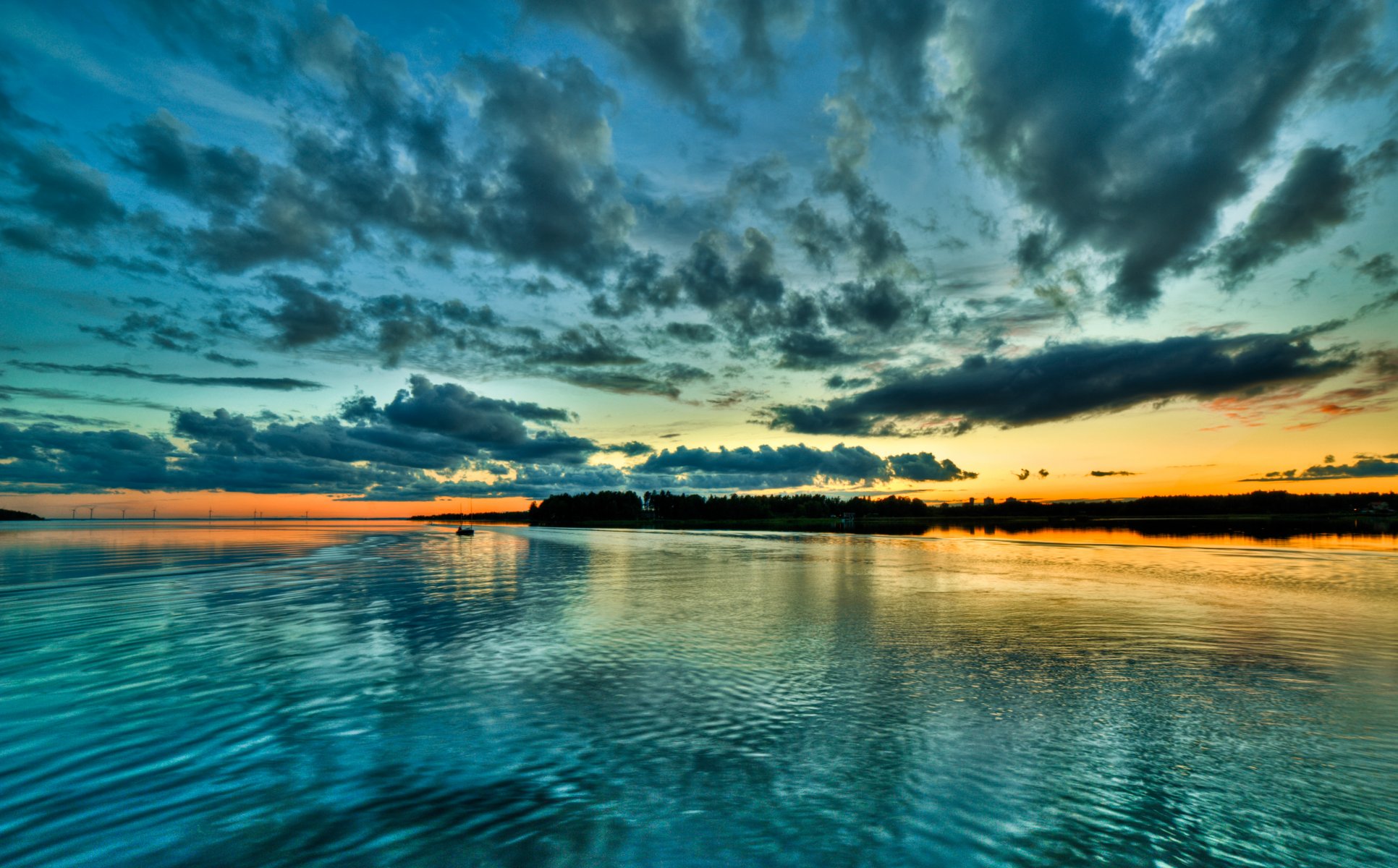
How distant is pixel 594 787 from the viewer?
9.95m

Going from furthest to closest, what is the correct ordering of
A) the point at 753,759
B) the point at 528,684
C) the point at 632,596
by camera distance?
the point at 632,596
the point at 528,684
the point at 753,759

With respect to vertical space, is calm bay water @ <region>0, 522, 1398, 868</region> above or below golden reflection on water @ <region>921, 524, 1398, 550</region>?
above

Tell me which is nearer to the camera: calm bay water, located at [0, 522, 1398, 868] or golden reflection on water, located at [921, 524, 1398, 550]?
calm bay water, located at [0, 522, 1398, 868]

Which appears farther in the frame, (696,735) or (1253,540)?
(1253,540)

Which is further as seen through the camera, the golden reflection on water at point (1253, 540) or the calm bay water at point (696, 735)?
the golden reflection on water at point (1253, 540)

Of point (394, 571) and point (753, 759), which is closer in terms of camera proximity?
point (753, 759)

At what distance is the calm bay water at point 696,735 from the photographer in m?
8.40

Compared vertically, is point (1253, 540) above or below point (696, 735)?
below

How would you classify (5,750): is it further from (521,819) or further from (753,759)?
(753,759)

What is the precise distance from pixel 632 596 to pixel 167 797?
997 inches

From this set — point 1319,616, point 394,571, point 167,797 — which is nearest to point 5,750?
point 167,797

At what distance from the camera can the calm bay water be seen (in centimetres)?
840

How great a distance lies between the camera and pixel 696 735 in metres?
12.3

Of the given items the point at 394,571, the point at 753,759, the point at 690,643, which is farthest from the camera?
the point at 394,571
